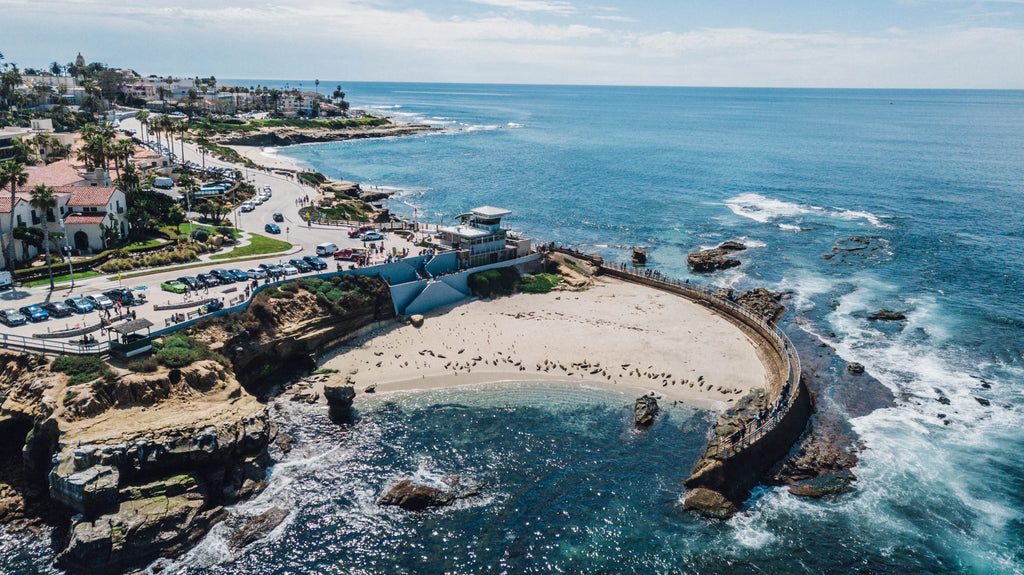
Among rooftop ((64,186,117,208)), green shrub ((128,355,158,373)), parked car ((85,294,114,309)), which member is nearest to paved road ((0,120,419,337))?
parked car ((85,294,114,309))

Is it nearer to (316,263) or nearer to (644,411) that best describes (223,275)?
(316,263)

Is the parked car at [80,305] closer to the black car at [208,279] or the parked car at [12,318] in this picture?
the parked car at [12,318]

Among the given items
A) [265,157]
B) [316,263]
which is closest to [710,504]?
[316,263]

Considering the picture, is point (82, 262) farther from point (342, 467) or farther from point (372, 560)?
point (372, 560)

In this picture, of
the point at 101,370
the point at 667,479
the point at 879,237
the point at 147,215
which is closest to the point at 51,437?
the point at 101,370

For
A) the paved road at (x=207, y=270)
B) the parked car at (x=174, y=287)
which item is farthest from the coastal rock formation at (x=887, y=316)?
the parked car at (x=174, y=287)

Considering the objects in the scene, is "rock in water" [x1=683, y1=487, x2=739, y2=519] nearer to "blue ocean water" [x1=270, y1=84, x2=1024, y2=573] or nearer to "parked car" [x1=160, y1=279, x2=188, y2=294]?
"blue ocean water" [x1=270, y1=84, x2=1024, y2=573]
